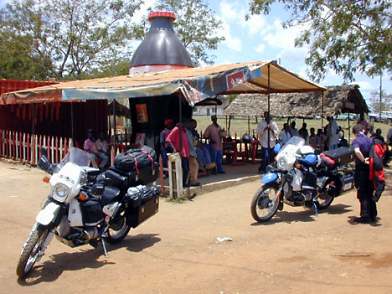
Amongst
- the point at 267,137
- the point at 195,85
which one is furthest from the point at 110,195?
the point at 267,137

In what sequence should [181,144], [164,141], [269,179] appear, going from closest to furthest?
[269,179], [181,144], [164,141]

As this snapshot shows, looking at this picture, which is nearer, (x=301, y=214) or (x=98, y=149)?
(x=301, y=214)

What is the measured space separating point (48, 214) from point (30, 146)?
11.2 metres

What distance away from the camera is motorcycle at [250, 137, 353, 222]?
8.13 m

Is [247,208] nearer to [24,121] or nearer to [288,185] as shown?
[288,185]

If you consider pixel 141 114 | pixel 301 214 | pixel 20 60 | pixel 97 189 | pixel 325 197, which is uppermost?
pixel 20 60

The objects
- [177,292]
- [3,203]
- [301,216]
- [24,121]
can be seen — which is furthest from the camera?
[24,121]

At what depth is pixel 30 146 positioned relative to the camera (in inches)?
635

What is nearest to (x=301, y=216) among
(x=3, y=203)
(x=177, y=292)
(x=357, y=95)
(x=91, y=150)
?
(x=177, y=292)

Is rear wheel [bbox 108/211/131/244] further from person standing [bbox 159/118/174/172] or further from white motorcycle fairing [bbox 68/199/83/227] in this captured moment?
person standing [bbox 159/118/174/172]

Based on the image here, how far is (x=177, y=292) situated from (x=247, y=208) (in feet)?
14.8

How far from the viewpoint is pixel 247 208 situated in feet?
31.2

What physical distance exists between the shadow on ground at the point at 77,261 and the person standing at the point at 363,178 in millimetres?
3216

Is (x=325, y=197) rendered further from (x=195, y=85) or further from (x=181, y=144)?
(x=195, y=85)
